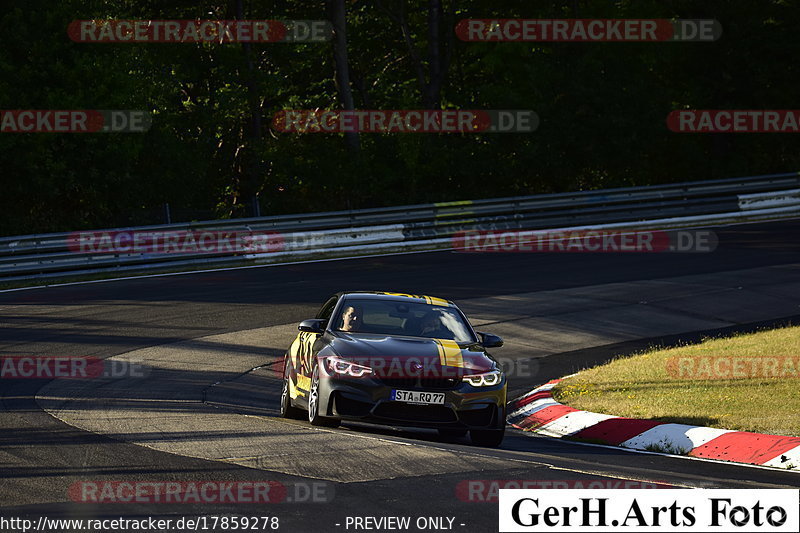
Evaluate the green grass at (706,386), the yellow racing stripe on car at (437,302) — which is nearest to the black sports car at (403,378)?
the yellow racing stripe on car at (437,302)

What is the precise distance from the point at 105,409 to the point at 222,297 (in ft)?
32.4

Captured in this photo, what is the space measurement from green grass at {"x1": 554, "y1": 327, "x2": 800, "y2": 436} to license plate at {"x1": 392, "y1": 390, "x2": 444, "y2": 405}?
276cm

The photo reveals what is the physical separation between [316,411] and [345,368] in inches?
22.3

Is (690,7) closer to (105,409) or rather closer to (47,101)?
(47,101)

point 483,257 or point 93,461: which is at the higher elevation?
point 483,257

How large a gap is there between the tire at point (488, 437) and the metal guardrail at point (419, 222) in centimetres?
1584

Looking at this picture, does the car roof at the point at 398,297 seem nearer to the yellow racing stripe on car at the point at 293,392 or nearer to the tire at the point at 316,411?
Result: the yellow racing stripe on car at the point at 293,392

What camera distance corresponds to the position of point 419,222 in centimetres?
2972

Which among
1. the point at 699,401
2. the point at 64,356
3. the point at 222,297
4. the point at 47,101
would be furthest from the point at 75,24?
the point at 699,401

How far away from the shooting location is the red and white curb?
10383 mm

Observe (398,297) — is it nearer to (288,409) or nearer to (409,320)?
(409,320)

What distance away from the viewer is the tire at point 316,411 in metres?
11.4

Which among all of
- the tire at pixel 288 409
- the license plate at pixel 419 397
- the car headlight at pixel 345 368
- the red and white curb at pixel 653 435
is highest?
the car headlight at pixel 345 368

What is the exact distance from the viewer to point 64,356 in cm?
1667
